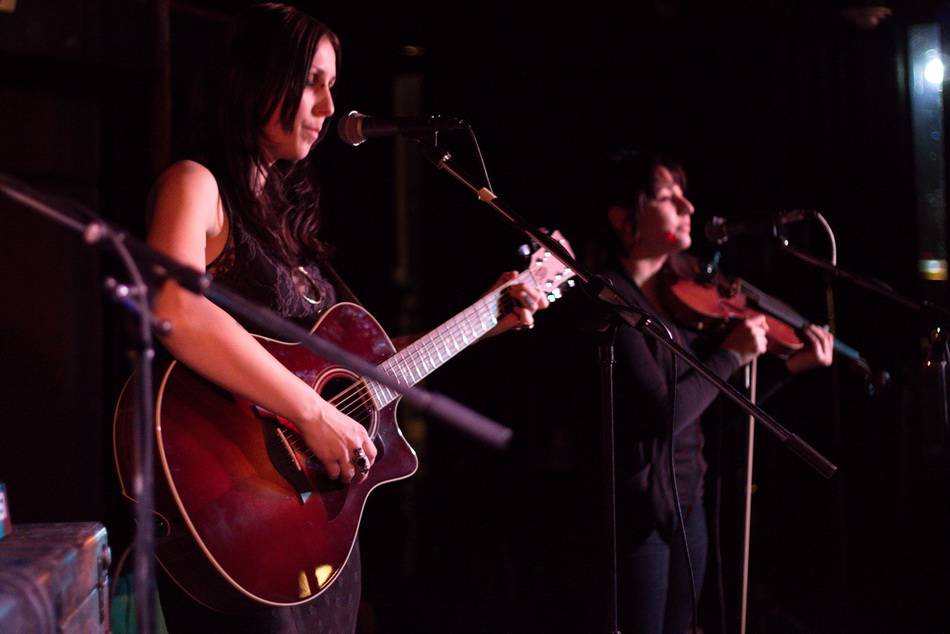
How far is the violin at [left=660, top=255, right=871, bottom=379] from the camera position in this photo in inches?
117

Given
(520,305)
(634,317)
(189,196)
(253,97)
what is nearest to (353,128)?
(253,97)

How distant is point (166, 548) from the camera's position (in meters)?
1.79

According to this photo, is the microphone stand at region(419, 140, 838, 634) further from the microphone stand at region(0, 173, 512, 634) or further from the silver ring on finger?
the microphone stand at region(0, 173, 512, 634)

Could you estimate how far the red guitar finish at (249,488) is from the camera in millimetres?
1783

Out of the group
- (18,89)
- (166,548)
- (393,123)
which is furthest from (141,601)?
(18,89)

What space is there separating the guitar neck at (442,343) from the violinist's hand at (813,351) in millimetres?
1067

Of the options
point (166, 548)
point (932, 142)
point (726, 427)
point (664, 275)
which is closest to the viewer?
point (166, 548)

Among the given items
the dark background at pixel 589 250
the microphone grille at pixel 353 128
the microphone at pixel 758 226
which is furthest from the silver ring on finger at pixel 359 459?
the dark background at pixel 589 250

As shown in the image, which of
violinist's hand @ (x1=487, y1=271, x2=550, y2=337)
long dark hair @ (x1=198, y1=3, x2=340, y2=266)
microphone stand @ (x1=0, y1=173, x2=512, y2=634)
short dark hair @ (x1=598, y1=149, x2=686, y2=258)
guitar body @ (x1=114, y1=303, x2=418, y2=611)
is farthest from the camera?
short dark hair @ (x1=598, y1=149, x2=686, y2=258)

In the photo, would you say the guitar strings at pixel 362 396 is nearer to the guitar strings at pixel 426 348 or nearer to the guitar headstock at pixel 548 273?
the guitar strings at pixel 426 348

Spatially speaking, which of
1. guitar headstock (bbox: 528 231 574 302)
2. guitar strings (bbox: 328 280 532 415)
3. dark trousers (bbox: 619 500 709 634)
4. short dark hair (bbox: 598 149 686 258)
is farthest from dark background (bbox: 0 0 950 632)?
guitar strings (bbox: 328 280 532 415)

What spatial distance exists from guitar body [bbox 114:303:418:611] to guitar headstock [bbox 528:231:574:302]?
2.47 ft

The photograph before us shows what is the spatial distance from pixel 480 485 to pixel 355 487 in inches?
132

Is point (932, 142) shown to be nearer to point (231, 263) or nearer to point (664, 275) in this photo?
point (664, 275)
